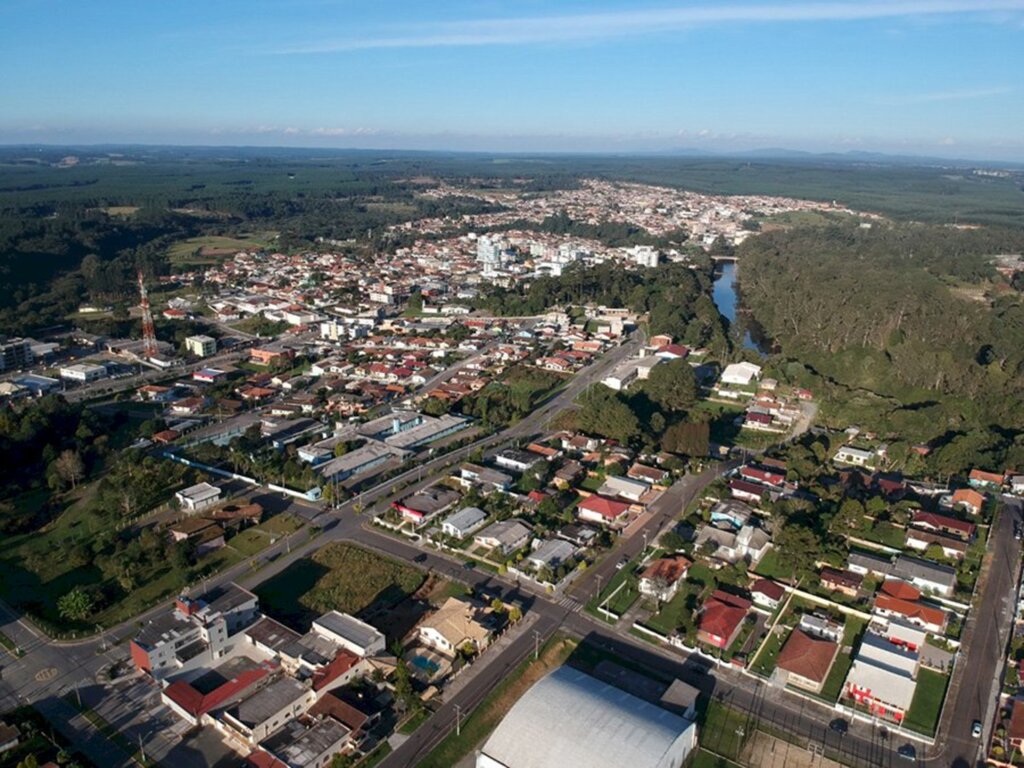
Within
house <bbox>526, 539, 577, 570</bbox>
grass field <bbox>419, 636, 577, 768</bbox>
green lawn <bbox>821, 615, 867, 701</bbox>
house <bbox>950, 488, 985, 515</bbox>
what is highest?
house <bbox>950, 488, 985, 515</bbox>

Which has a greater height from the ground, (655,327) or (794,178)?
(794,178)

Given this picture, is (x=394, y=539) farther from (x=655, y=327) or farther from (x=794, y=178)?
(x=794, y=178)

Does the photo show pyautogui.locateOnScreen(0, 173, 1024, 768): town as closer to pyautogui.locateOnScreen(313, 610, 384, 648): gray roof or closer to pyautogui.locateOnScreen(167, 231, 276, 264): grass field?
pyautogui.locateOnScreen(313, 610, 384, 648): gray roof

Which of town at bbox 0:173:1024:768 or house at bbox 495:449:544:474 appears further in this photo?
house at bbox 495:449:544:474

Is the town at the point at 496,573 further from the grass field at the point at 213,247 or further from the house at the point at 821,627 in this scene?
the grass field at the point at 213,247

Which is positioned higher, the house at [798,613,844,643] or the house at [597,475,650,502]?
the house at [597,475,650,502]

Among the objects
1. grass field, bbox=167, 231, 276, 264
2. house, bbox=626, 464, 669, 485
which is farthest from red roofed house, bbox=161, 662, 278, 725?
grass field, bbox=167, 231, 276, 264

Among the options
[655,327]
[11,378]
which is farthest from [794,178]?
[11,378]
